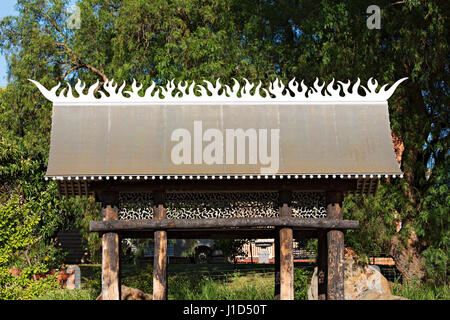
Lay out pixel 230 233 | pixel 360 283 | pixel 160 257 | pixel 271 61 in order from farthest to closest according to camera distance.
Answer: pixel 271 61 → pixel 360 283 → pixel 230 233 → pixel 160 257

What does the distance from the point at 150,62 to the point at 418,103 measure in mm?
9039

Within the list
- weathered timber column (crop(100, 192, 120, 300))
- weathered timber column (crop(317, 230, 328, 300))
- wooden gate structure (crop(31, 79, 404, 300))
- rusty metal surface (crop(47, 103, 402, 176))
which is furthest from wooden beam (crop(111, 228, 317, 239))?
rusty metal surface (crop(47, 103, 402, 176))

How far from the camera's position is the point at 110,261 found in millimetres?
13328

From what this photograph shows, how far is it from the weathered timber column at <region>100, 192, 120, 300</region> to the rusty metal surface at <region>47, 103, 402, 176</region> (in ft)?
2.95

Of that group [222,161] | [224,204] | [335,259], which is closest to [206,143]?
[222,161]

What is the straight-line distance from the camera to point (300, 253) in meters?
31.7

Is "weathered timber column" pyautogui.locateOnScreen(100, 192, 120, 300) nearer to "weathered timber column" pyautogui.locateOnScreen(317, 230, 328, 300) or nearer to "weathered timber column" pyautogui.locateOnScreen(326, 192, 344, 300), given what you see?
"weathered timber column" pyautogui.locateOnScreen(326, 192, 344, 300)

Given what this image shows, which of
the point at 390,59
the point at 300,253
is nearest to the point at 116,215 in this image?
the point at 390,59

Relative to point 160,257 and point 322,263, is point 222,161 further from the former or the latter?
point 322,263

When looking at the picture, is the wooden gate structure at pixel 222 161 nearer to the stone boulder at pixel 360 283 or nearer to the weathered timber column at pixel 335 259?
the weathered timber column at pixel 335 259

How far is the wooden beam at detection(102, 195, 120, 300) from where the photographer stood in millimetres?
13250

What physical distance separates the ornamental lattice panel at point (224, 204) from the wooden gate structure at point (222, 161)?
2 cm

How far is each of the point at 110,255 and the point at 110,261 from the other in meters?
0.12
